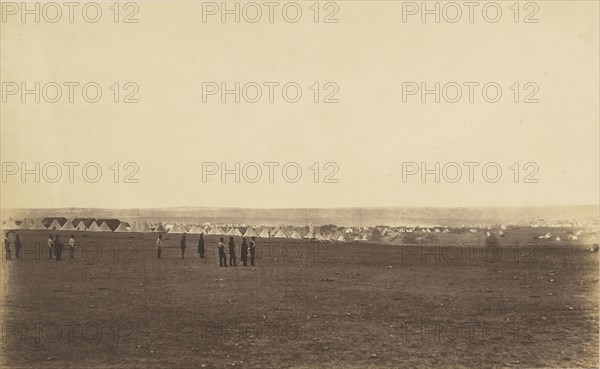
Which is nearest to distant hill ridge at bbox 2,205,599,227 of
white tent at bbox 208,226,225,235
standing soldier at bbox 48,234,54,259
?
white tent at bbox 208,226,225,235

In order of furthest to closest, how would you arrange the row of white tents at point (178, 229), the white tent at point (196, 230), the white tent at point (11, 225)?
the white tent at point (196, 230), the row of white tents at point (178, 229), the white tent at point (11, 225)

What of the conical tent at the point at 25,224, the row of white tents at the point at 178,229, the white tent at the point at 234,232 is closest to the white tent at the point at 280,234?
the row of white tents at the point at 178,229

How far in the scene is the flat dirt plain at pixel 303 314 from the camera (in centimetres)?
927

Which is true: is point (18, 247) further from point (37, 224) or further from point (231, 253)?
point (231, 253)

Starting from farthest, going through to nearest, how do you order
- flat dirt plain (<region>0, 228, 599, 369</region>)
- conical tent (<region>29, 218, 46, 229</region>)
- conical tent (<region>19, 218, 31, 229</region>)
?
conical tent (<region>29, 218, 46, 229</region>) < conical tent (<region>19, 218, 31, 229</region>) < flat dirt plain (<region>0, 228, 599, 369</region>)

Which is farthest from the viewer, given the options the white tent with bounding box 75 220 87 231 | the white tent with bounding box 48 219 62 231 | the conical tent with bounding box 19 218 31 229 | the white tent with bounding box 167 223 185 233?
the white tent with bounding box 167 223 185 233

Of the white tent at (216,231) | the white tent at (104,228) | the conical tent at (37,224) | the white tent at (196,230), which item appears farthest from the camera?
the white tent at (216,231)

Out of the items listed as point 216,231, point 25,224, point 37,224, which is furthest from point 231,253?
point 25,224

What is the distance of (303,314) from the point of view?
34.5 ft

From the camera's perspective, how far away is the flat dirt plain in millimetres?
9266

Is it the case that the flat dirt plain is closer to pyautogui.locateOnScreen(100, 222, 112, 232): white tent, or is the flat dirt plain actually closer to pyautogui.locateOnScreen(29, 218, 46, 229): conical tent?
pyautogui.locateOnScreen(100, 222, 112, 232): white tent

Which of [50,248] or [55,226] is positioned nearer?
[55,226]

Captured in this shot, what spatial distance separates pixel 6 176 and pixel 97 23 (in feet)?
10.4

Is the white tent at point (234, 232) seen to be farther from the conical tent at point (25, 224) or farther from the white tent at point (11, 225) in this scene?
the white tent at point (11, 225)
